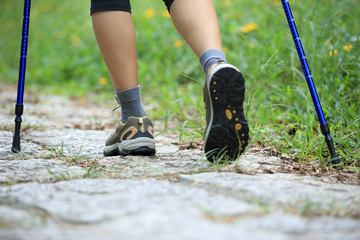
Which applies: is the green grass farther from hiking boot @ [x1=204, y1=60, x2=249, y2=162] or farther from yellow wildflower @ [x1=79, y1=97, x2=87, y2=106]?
hiking boot @ [x1=204, y1=60, x2=249, y2=162]

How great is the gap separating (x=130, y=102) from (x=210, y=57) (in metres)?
0.44

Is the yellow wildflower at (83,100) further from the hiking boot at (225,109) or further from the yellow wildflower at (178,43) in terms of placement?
the hiking boot at (225,109)

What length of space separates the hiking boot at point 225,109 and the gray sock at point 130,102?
1.33 ft

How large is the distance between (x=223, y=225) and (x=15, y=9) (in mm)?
9109

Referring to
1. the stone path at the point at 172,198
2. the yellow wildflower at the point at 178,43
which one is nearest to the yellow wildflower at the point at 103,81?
the yellow wildflower at the point at 178,43

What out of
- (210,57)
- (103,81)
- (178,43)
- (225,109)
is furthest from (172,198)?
(103,81)

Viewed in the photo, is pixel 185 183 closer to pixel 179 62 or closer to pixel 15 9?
pixel 179 62

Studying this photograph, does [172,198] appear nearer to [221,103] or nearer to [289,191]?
[289,191]

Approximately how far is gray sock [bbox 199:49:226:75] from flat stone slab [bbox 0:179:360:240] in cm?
53

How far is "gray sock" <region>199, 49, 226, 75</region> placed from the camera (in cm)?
153

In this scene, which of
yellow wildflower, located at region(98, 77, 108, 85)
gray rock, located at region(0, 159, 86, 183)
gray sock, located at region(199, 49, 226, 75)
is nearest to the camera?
gray rock, located at region(0, 159, 86, 183)

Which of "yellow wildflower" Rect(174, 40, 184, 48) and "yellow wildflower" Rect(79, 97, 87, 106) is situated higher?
"yellow wildflower" Rect(174, 40, 184, 48)

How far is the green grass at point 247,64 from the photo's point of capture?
2029mm

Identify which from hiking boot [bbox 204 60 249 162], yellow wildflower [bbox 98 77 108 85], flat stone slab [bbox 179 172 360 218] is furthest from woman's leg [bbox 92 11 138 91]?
yellow wildflower [bbox 98 77 108 85]
